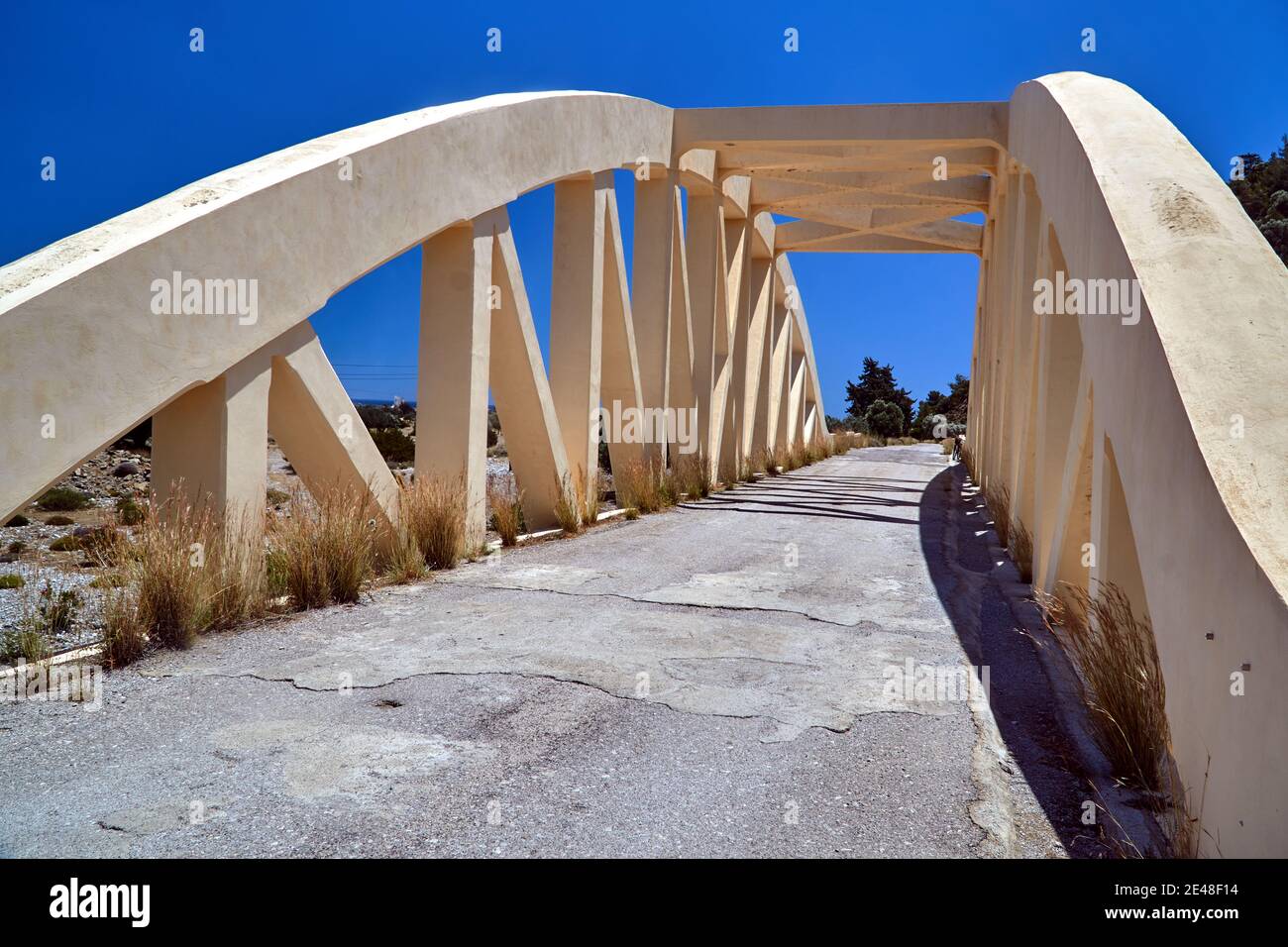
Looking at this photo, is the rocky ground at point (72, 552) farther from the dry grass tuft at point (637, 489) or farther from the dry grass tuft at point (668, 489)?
the dry grass tuft at point (668, 489)

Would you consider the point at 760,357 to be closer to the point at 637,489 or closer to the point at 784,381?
the point at 784,381

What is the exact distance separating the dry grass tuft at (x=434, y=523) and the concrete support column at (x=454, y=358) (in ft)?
2.40

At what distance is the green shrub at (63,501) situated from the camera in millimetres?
13320

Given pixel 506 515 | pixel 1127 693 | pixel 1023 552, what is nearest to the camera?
pixel 1127 693

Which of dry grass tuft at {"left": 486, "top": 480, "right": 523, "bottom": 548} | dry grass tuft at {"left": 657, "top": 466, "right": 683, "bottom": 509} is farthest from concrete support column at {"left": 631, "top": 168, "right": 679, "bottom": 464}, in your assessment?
dry grass tuft at {"left": 486, "top": 480, "right": 523, "bottom": 548}

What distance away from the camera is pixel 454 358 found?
8.64m

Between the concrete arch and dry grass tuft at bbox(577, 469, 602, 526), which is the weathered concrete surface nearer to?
the concrete arch

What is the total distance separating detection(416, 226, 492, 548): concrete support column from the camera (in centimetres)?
859

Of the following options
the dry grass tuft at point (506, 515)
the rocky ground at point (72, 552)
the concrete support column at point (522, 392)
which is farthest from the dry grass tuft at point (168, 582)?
the concrete support column at point (522, 392)

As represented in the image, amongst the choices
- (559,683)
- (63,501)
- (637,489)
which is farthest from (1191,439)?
(63,501)

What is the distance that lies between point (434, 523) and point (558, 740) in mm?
3989

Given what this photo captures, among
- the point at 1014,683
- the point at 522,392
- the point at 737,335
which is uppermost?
the point at 737,335

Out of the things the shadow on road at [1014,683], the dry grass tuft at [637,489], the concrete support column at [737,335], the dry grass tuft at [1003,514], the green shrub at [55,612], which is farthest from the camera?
the concrete support column at [737,335]
